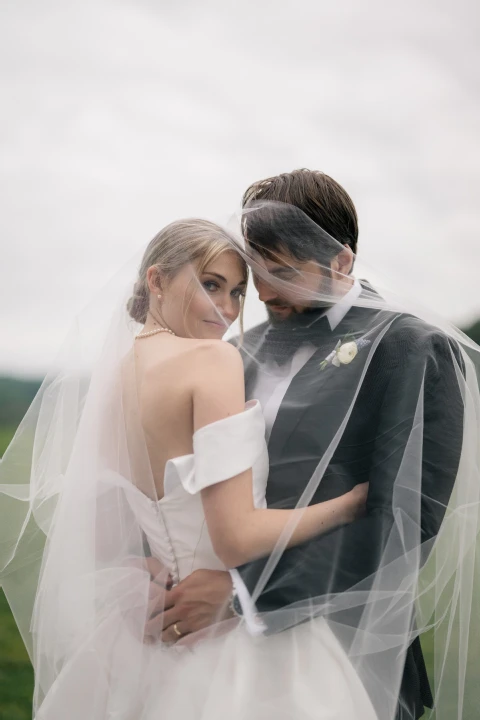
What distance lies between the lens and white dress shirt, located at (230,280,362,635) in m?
2.23

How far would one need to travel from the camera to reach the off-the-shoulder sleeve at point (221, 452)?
2158mm

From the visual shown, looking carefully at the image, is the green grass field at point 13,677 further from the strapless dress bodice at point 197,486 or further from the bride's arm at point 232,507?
the bride's arm at point 232,507

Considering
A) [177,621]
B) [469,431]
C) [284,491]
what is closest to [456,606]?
[469,431]

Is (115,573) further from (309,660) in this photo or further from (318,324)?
(318,324)

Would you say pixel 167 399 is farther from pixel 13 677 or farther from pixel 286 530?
pixel 13 677

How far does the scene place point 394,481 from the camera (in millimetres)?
2328

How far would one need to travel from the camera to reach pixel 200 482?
217 cm

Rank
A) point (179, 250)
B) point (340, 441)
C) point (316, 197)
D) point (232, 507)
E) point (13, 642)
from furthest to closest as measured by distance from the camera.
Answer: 1. point (13, 642)
2. point (316, 197)
3. point (179, 250)
4. point (340, 441)
5. point (232, 507)

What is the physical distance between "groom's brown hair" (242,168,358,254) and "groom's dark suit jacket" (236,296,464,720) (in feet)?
1.59

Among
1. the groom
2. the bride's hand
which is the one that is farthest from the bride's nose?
the bride's hand

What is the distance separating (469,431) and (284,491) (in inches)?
28.7

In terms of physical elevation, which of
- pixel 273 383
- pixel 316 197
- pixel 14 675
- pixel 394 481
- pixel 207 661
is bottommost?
pixel 14 675

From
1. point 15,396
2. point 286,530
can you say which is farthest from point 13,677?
point 286,530

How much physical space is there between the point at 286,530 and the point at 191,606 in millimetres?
377
